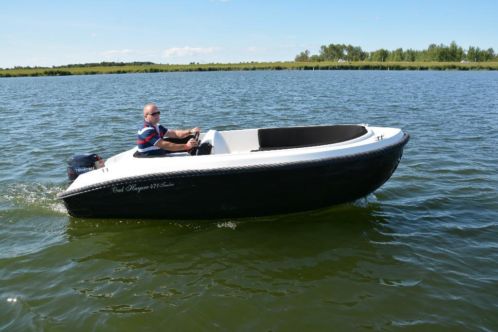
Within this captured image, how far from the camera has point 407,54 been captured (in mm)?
120000

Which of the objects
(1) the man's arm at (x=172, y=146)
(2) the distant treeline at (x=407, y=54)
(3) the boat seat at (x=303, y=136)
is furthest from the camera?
(2) the distant treeline at (x=407, y=54)

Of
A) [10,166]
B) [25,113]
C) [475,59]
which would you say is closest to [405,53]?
[475,59]

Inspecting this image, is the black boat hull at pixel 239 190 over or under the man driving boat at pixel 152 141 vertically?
under

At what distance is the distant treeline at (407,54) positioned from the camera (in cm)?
10388

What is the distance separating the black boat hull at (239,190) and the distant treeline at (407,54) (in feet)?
362

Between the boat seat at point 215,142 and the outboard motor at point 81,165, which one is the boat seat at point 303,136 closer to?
the boat seat at point 215,142

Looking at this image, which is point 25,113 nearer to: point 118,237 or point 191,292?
point 118,237

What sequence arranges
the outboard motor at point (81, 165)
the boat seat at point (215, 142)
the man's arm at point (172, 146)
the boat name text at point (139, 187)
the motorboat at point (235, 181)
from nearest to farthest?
the motorboat at point (235, 181), the boat name text at point (139, 187), the man's arm at point (172, 146), the boat seat at point (215, 142), the outboard motor at point (81, 165)

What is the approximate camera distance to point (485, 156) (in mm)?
9203

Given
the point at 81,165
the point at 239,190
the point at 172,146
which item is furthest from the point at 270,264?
the point at 81,165

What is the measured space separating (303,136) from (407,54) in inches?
4884

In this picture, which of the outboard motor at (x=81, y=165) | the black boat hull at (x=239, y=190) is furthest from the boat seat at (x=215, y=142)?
the outboard motor at (x=81, y=165)

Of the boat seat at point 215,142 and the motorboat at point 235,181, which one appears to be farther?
the boat seat at point 215,142

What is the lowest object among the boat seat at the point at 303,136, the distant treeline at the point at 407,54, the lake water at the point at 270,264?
the lake water at the point at 270,264
